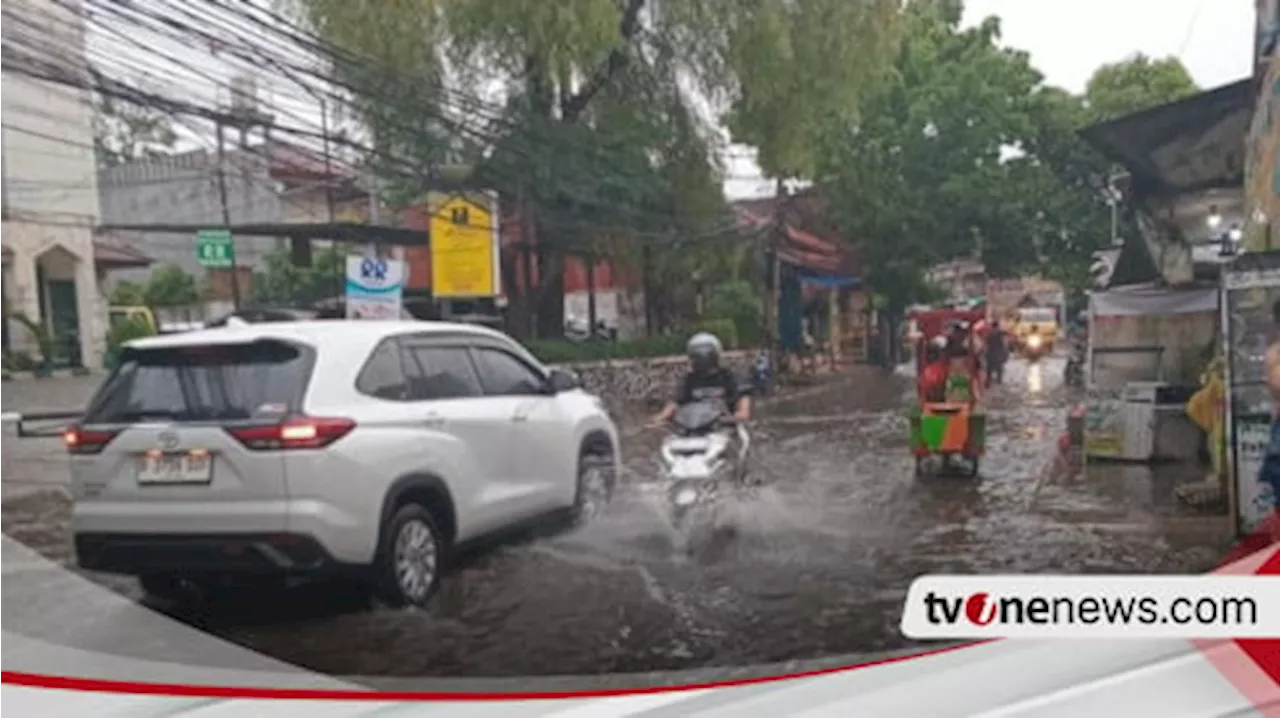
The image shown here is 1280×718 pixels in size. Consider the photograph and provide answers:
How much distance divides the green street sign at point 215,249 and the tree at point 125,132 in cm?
9

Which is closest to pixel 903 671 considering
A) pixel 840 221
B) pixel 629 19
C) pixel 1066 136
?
pixel 840 221

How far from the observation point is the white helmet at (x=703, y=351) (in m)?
1.21

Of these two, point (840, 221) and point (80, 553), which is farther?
point (840, 221)

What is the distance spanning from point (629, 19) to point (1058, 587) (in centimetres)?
79

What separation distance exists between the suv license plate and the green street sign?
0.21 metres

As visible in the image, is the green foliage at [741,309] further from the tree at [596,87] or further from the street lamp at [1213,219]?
the street lamp at [1213,219]

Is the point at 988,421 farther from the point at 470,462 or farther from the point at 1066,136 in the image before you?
the point at 470,462

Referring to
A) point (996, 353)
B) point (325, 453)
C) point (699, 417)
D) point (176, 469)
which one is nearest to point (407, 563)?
point (325, 453)

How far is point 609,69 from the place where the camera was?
1126 millimetres

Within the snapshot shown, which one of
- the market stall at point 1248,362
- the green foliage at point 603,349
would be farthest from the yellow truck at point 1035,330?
the green foliage at point 603,349

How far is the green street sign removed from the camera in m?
1.08

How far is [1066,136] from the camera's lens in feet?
3.82

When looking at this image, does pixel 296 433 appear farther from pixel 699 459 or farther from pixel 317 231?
pixel 699 459

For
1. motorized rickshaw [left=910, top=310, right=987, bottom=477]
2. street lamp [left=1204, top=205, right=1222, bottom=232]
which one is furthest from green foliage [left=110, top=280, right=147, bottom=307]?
street lamp [left=1204, top=205, right=1222, bottom=232]
